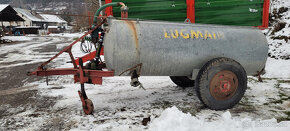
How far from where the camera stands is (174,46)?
3139 mm

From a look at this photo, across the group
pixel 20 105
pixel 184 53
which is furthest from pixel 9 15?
pixel 184 53

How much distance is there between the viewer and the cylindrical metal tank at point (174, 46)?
2.97 meters

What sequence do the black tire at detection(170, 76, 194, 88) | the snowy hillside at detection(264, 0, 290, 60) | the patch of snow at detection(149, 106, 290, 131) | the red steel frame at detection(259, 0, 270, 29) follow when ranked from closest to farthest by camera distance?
the patch of snow at detection(149, 106, 290, 131) < the red steel frame at detection(259, 0, 270, 29) < the black tire at detection(170, 76, 194, 88) < the snowy hillside at detection(264, 0, 290, 60)

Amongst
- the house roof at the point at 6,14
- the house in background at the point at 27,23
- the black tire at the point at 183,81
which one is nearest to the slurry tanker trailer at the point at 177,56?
the black tire at the point at 183,81

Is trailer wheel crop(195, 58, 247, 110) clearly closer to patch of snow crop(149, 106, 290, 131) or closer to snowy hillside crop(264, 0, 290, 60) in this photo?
patch of snow crop(149, 106, 290, 131)

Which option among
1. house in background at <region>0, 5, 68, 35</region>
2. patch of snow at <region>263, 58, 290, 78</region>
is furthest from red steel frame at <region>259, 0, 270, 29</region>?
house in background at <region>0, 5, 68, 35</region>

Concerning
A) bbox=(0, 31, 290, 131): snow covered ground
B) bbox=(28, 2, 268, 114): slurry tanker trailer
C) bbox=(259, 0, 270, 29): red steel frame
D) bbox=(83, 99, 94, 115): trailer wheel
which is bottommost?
bbox=(0, 31, 290, 131): snow covered ground

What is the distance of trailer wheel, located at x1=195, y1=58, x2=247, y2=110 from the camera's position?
3090 mm

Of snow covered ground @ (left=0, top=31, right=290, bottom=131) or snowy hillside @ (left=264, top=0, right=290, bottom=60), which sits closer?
snow covered ground @ (left=0, top=31, right=290, bottom=131)

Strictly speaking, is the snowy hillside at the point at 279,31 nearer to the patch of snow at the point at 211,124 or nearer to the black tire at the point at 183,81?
the black tire at the point at 183,81

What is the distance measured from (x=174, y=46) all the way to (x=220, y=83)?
3.10 ft

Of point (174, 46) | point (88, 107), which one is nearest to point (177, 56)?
point (174, 46)

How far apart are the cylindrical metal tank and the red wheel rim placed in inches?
13.1

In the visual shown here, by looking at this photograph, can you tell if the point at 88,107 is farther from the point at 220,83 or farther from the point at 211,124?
the point at 220,83
